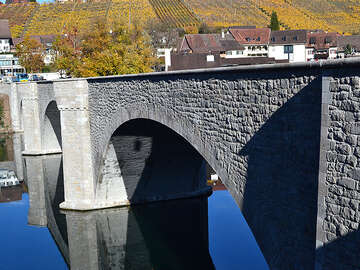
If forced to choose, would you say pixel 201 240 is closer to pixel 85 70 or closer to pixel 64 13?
pixel 85 70

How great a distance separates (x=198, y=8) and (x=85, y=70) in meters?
102

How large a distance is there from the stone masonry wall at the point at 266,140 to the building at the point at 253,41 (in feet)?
160

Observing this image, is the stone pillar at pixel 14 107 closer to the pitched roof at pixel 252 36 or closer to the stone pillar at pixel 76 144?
the stone pillar at pixel 76 144

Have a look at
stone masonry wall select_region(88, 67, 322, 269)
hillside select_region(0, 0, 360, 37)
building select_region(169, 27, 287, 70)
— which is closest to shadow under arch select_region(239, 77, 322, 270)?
stone masonry wall select_region(88, 67, 322, 269)

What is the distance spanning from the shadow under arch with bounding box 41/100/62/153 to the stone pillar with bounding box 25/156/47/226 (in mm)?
1556

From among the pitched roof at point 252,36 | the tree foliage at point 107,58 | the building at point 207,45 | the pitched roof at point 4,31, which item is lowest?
the tree foliage at point 107,58

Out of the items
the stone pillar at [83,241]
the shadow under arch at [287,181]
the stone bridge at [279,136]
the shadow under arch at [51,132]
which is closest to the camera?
the stone bridge at [279,136]

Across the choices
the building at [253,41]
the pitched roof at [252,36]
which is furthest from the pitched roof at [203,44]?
the pitched roof at [252,36]

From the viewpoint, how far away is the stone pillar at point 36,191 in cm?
2395

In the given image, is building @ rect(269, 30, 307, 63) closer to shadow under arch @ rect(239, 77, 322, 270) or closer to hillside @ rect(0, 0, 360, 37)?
shadow under arch @ rect(239, 77, 322, 270)

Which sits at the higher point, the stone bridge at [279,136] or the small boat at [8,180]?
the stone bridge at [279,136]

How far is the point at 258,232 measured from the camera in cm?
980

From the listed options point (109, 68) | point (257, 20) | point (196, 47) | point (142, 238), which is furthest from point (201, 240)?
point (257, 20)

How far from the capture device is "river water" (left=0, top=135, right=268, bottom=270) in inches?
716
